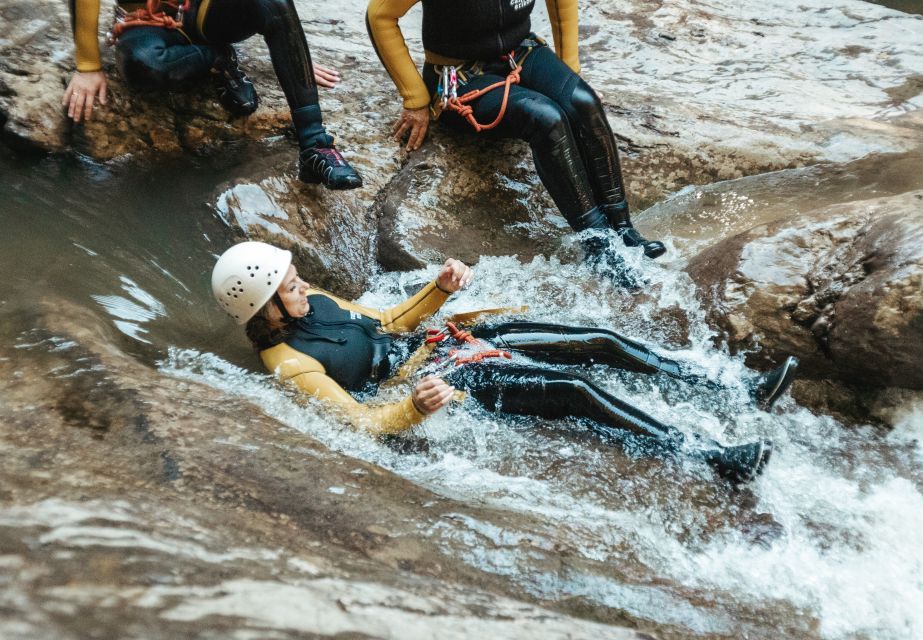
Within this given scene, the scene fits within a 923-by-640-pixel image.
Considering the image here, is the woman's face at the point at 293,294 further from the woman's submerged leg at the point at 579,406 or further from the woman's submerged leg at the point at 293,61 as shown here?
the woman's submerged leg at the point at 293,61

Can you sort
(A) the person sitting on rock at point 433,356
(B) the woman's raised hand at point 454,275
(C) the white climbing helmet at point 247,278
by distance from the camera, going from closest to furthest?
(A) the person sitting on rock at point 433,356 < (C) the white climbing helmet at point 247,278 < (B) the woman's raised hand at point 454,275

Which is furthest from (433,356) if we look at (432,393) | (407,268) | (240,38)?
(240,38)

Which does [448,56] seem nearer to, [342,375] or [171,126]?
[171,126]

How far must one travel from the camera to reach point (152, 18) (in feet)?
13.6

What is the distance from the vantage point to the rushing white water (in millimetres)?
2139

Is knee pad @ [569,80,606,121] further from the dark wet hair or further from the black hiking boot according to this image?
the dark wet hair

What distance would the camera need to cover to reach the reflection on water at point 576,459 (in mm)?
2115

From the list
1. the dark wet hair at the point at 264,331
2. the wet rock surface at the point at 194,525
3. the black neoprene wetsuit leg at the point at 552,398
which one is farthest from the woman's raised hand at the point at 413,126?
the wet rock surface at the point at 194,525

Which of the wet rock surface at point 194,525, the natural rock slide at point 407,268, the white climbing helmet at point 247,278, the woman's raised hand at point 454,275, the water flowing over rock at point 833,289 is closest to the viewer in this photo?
the wet rock surface at point 194,525

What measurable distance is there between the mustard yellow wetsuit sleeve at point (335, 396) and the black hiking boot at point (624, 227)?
1.74m

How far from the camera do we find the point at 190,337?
350 cm

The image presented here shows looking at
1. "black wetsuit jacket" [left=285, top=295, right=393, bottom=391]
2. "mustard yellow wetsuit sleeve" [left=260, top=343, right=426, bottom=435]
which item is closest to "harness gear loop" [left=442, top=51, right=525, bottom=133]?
"black wetsuit jacket" [left=285, top=295, right=393, bottom=391]

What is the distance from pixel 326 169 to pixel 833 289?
2.54m

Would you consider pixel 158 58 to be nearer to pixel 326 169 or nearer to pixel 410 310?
pixel 326 169
